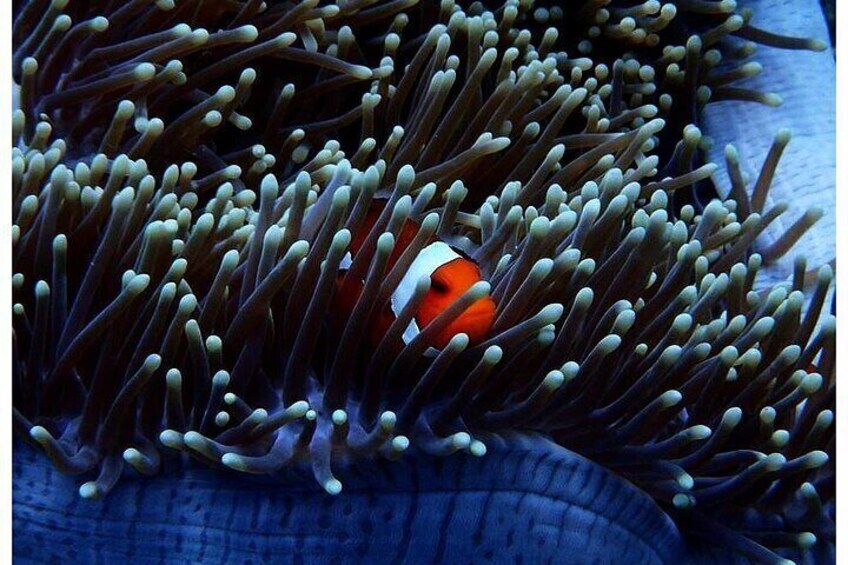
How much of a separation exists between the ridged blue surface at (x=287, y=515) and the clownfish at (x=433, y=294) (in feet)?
0.38

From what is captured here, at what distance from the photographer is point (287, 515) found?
862 mm

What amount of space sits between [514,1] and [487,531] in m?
0.75

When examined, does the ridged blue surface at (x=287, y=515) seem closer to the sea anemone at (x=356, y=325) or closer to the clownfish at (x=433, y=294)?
the sea anemone at (x=356, y=325)

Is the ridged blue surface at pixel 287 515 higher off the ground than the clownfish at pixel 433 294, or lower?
lower

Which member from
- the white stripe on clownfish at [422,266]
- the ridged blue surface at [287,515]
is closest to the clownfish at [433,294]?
the white stripe on clownfish at [422,266]

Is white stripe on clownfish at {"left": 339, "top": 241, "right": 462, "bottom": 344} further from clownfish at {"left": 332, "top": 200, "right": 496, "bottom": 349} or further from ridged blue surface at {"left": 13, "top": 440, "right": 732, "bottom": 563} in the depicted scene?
ridged blue surface at {"left": 13, "top": 440, "right": 732, "bottom": 563}

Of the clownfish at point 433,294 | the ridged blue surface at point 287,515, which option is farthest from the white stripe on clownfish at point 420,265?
the ridged blue surface at point 287,515

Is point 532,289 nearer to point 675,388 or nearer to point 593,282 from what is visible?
point 593,282

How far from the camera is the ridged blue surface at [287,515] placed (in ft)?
2.82

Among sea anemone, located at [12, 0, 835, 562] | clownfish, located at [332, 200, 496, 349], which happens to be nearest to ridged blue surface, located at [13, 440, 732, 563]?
sea anemone, located at [12, 0, 835, 562]

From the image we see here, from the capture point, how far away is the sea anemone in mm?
859

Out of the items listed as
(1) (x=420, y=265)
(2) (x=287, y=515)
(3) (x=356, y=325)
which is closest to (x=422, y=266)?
(1) (x=420, y=265)

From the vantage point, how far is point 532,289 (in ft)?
2.95
